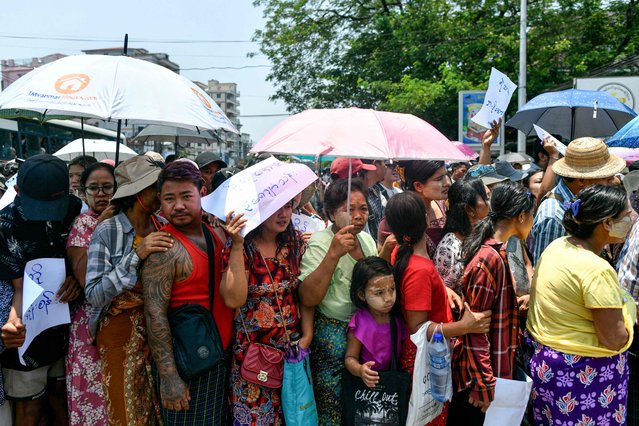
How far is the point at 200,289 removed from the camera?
2682mm

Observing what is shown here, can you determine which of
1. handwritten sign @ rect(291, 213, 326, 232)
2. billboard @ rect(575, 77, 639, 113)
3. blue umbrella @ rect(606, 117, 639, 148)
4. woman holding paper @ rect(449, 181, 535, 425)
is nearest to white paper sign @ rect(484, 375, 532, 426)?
woman holding paper @ rect(449, 181, 535, 425)

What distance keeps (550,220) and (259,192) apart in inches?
82.2

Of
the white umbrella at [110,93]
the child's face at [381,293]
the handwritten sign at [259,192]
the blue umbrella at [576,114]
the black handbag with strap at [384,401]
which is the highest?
the white umbrella at [110,93]

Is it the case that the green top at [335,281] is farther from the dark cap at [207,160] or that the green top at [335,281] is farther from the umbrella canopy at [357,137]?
the dark cap at [207,160]

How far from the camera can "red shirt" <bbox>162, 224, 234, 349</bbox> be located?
2.65 meters

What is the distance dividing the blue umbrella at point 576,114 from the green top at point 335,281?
12.0 feet

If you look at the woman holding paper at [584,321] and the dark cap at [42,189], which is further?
the dark cap at [42,189]

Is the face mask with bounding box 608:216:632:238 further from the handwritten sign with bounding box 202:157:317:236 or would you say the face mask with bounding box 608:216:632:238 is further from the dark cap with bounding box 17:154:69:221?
the dark cap with bounding box 17:154:69:221

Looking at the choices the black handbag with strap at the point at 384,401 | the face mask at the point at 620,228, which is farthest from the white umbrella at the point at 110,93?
the face mask at the point at 620,228

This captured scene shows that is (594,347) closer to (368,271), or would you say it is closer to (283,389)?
(368,271)

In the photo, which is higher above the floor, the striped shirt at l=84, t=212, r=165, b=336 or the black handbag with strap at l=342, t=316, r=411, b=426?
the striped shirt at l=84, t=212, r=165, b=336

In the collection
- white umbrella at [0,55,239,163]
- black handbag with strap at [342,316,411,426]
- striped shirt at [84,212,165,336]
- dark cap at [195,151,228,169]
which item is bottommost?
black handbag with strap at [342,316,411,426]

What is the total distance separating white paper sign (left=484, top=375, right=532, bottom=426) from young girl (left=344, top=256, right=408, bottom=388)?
0.54 meters

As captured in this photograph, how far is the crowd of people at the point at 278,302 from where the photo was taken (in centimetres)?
259
